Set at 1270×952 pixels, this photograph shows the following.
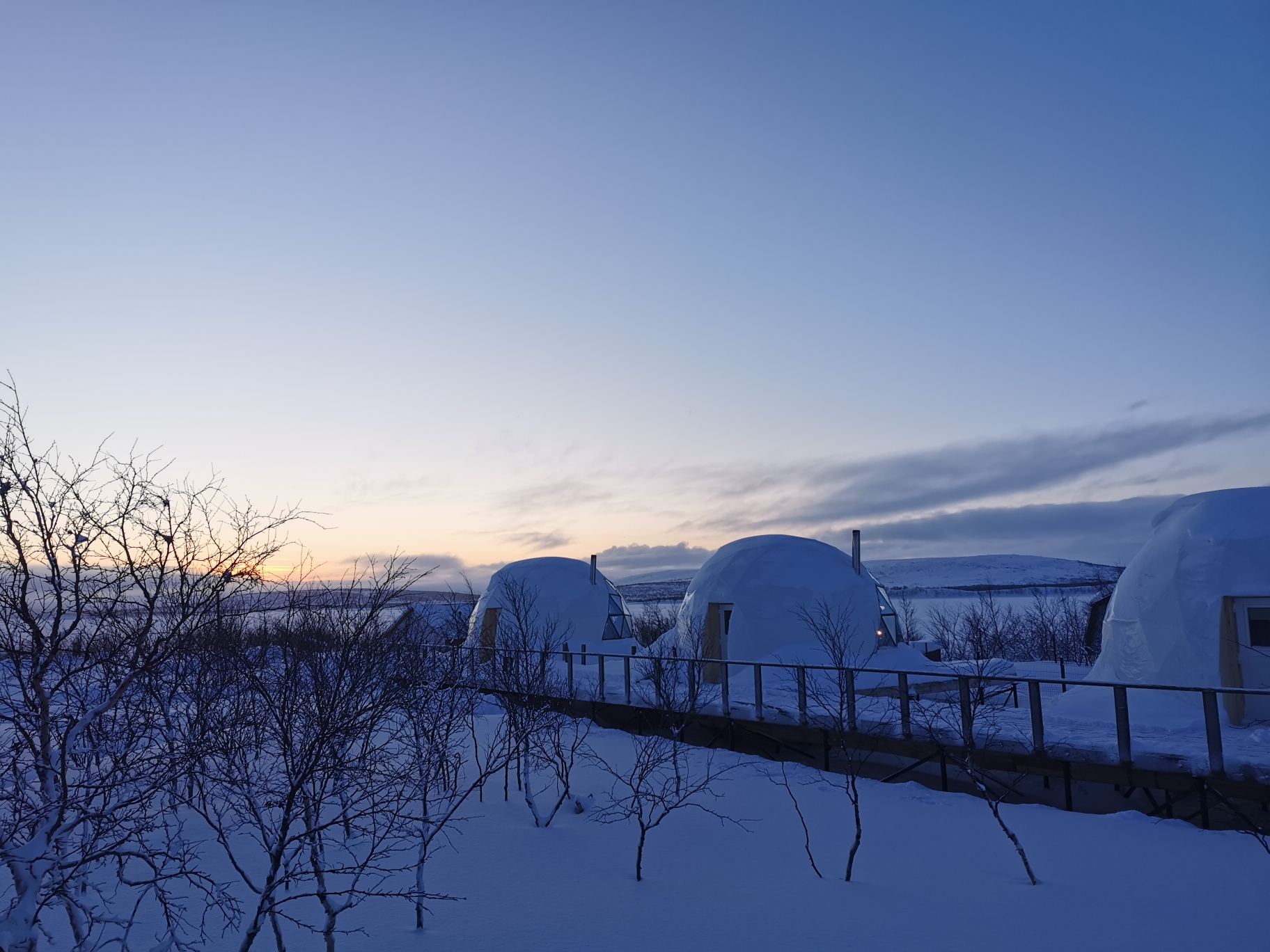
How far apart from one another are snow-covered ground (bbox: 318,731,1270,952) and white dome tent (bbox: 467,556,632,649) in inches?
572

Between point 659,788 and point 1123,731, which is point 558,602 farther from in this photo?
point 1123,731

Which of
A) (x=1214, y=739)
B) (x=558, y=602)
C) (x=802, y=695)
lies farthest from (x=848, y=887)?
(x=558, y=602)

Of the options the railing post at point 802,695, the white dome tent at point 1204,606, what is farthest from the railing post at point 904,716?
the white dome tent at point 1204,606

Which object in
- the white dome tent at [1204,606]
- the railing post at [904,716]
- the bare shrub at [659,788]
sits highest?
the white dome tent at [1204,606]

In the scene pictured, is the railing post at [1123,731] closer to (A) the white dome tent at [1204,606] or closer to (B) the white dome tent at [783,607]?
(A) the white dome tent at [1204,606]

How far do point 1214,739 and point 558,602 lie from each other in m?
18.5

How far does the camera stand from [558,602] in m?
24.7

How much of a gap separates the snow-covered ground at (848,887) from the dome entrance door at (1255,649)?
3.01 meters

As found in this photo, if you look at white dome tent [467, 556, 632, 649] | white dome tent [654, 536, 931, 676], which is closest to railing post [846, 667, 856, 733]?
white dome tent [654, 536, 931, 676]

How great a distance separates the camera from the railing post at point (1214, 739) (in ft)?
26.8

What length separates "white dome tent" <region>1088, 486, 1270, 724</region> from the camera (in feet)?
34.6

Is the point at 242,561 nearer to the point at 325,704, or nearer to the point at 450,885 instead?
the point at 325,704

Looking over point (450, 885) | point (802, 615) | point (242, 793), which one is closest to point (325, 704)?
point (242, 793)

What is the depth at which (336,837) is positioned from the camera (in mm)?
10008
